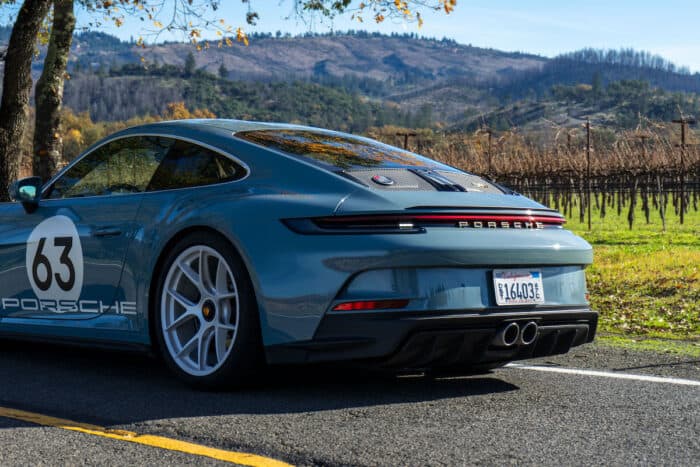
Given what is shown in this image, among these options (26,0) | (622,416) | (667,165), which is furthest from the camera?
(667,165)

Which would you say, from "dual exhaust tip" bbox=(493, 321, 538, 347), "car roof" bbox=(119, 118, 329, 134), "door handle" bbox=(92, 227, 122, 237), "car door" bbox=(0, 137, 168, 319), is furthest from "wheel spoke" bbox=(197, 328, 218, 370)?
"dual exhaust tip" bbox=(493, 321, 538, 347)

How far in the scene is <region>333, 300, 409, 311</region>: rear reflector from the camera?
14.5 feet

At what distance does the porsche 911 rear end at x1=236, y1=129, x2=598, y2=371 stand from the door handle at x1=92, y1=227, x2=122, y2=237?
1.26 m

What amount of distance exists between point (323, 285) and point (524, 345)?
1.09m

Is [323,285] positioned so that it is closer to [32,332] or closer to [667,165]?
[32,332]

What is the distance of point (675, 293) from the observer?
35.8 feet

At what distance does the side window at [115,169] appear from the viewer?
5.64 m

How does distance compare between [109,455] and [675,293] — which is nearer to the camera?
[109,455]

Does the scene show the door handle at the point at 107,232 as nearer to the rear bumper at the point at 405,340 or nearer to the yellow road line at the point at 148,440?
the yellow road line at the point at 148,440

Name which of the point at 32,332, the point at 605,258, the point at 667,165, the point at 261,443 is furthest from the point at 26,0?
the point at 667,165

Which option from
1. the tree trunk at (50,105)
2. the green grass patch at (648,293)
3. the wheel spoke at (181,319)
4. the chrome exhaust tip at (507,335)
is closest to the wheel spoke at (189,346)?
the wheel spoke at (181,319)

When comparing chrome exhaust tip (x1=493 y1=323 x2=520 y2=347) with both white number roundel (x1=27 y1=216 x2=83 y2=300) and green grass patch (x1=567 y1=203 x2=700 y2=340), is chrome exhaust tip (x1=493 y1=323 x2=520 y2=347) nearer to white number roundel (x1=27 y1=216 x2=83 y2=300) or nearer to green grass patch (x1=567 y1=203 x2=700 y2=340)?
white number roundel (x1=27 y1=216 x2=83 y2=300)

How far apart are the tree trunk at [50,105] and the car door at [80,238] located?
887cm

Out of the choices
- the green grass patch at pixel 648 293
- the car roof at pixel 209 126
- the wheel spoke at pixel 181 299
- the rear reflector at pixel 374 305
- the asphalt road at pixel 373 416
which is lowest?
the green grass patch at pixel 648 293
